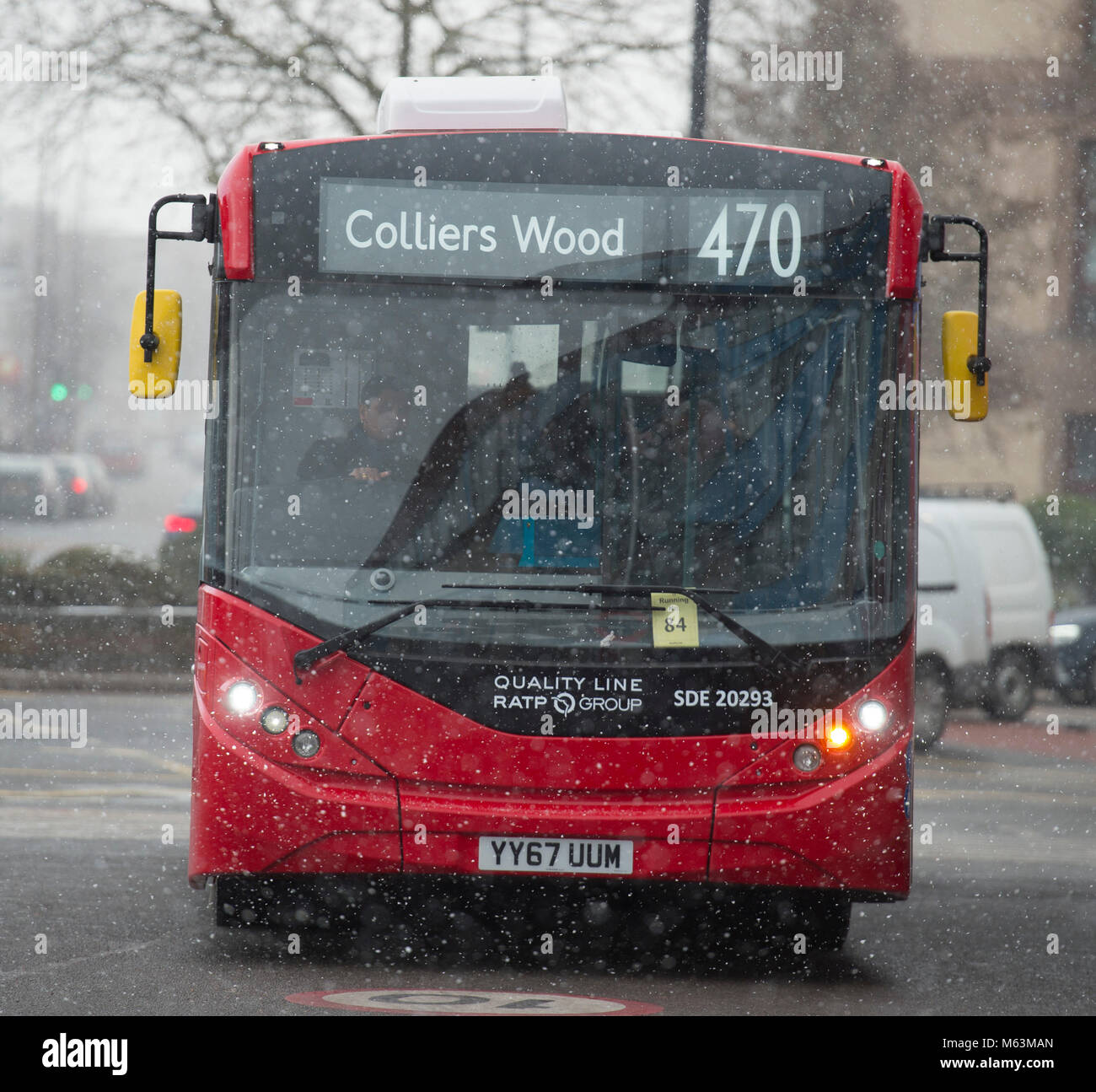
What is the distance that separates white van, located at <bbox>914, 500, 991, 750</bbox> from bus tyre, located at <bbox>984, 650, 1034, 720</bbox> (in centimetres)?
184

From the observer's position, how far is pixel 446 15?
2111 cm

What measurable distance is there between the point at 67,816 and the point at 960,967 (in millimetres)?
5725

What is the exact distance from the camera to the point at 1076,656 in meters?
20.6

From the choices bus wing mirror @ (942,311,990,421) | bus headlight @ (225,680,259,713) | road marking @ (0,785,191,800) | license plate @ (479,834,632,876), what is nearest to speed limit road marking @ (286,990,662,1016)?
license plate @ (479,834,632,876)

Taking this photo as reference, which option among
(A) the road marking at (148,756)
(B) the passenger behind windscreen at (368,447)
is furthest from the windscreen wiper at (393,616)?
(A) the road marking at (148,756)

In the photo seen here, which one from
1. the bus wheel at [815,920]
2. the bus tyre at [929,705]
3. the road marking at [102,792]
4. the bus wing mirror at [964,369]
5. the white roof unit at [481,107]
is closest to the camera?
the bus wheel at [815,920]

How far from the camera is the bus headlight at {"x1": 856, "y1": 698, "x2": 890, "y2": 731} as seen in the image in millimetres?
6746

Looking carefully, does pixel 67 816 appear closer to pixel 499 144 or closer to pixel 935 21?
pixel 499 144

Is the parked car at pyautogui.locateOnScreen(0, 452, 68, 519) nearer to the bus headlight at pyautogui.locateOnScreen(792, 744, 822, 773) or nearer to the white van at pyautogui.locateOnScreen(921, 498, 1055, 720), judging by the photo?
the white van at pyautogui.locateOnScreen(921, 498, 1055, 720)

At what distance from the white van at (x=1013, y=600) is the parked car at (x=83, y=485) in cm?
3260

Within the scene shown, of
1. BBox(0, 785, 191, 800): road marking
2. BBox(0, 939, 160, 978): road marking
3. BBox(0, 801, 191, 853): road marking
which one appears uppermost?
BBox(0, 939, 160, 978): road marking

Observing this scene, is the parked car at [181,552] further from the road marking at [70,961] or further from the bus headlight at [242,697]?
the bus headlight at [242,697]

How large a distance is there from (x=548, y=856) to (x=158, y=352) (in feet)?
7.92

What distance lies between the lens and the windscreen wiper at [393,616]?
660 centimetres
